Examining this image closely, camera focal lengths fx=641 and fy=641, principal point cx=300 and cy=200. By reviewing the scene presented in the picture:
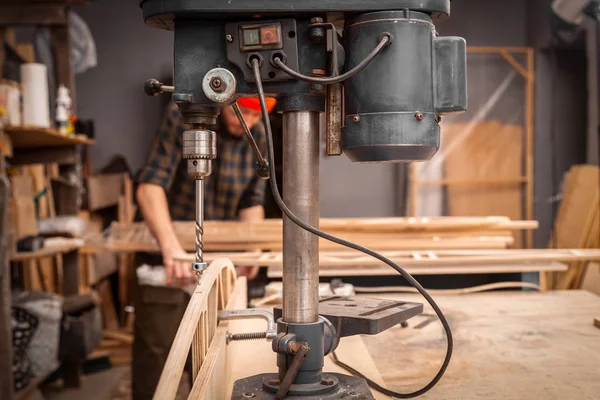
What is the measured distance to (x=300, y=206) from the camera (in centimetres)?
86

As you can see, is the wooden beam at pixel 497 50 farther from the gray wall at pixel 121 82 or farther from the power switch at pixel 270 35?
the power switch at pixel 270 35

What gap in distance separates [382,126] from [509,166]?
457 centimetres

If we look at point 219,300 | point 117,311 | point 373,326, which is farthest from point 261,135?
point 117,311

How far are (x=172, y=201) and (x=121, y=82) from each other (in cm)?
265

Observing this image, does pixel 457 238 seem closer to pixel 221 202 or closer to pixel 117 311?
pixel 221 202

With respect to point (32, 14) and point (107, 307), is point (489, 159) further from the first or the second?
point (32, 14)

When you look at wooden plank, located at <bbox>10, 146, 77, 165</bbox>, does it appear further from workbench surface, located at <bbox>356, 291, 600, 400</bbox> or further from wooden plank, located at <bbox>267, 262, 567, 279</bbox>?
workbench surface, located at <bbox>356, 291, 600, 400</bbox>

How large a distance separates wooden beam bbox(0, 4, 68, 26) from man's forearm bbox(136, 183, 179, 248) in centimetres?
131

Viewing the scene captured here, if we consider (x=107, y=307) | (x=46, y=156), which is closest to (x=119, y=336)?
(x=107, y=307)

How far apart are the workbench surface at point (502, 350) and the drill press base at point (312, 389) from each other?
0.47 ft

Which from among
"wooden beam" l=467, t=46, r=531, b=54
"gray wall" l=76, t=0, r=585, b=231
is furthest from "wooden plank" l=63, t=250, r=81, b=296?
"wooden beam" l=467, t=46, r=531, b=54

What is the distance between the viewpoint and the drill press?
32.7 inches

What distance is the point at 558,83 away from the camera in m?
5.05

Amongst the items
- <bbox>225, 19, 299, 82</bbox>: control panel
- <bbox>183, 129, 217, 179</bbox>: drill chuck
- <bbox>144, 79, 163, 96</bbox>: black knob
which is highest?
<bbox>225, 19, 299, 82</bbox>: control panel
